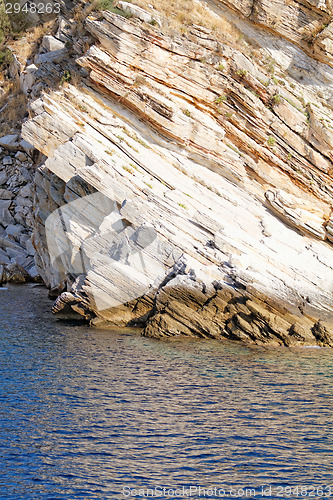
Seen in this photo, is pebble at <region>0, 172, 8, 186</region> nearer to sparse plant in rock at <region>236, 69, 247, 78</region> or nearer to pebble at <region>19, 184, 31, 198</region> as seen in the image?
pebble at <region>19, 184, 31, 198</region>

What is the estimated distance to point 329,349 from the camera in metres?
30.5

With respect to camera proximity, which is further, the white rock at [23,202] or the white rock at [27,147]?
the white rock at [23,202]

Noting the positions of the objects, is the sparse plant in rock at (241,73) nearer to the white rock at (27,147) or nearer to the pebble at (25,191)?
the white rock at (27,147)

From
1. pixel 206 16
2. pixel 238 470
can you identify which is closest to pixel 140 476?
pixel 238 470

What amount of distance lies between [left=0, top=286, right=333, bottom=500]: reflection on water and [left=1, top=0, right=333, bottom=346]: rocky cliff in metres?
3.54

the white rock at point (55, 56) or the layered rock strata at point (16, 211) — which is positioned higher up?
the white rock at point (55, 56)

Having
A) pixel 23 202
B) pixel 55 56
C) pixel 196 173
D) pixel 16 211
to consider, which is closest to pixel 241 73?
pixel 196 173

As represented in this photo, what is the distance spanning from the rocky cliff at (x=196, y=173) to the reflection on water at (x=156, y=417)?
354cm

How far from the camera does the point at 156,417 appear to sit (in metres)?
19.2

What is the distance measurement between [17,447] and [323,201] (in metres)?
30.2

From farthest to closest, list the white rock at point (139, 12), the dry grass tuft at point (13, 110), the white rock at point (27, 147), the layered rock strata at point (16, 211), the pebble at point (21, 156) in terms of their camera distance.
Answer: the dry grass tuft at point (13, 110)
the pebble at point (21, 156)
the white rock at point (27, 147)
the layered rock strata at point (16, 211)
the white rock at point (139, 12)

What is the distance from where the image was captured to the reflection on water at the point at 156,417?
15.2 meters

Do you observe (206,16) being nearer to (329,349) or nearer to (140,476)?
(329,349)

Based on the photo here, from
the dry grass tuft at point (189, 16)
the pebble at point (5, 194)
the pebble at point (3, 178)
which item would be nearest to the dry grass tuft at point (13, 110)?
the pebble at point (3, 178)
